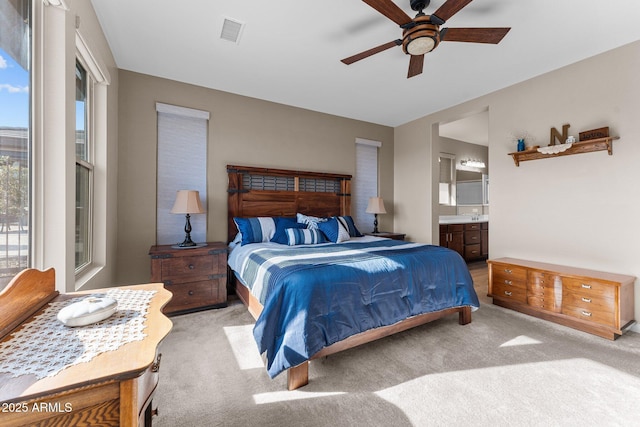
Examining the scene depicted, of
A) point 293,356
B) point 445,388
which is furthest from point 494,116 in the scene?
point 293,356

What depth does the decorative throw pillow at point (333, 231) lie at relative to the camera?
354 cm

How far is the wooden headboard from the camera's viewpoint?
380 cm

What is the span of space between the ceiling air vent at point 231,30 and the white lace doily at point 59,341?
2.42m

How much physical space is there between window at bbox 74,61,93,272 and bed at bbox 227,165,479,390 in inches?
52.9

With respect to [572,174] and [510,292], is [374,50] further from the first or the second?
[510,292]

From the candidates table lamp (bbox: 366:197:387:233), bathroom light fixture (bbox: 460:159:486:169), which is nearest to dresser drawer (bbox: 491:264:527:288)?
table lamp (bbox: 366:197:387:233)

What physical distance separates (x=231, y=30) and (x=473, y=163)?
612 centimetres

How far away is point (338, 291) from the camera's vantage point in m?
1.96

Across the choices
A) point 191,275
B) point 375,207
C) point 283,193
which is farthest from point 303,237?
point 375,207

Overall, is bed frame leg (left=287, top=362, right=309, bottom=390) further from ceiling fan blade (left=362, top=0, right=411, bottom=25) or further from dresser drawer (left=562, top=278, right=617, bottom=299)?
dresser drawer (left=562, top=278, right=617, bottom=299)

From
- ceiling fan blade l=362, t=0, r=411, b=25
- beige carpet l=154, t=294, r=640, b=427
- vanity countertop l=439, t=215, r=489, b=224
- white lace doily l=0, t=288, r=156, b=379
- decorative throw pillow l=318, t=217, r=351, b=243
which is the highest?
ceiling fan blade l=362, t=0, r=411, b=25

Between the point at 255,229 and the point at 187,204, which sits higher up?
the point at 187,204

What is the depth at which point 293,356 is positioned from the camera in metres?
1.75

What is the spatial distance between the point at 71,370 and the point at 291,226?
2.96 meters
